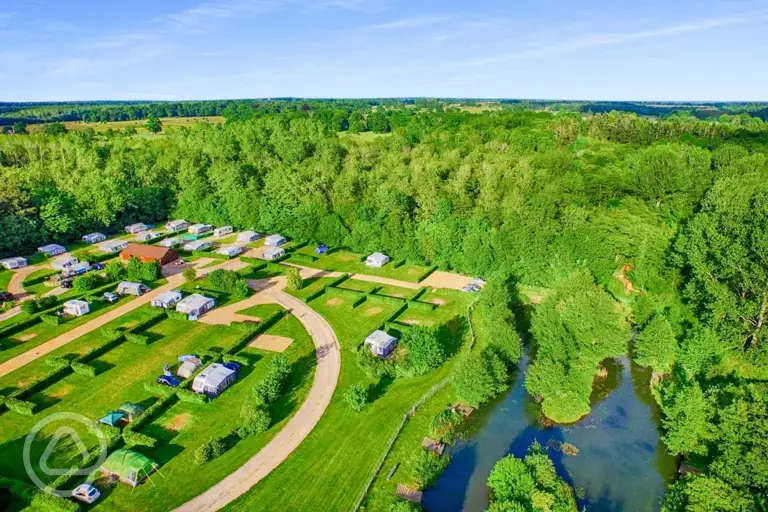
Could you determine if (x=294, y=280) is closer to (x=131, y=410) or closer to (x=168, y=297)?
(x=168, y=297)

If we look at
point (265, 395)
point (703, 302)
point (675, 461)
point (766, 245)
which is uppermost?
point (766, 245)

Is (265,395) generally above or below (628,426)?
above

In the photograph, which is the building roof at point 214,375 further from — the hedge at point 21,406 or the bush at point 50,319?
the bush at point 50,319

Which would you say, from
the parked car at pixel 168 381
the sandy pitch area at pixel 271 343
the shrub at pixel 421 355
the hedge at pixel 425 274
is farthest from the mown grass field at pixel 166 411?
the hedge at pixel 425 274

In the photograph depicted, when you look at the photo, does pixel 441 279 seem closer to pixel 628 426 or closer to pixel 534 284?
pixel 534 284

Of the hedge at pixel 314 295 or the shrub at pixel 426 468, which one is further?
the hedge at pixel 314 295

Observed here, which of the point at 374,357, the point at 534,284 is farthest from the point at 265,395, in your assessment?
the point at 534,284

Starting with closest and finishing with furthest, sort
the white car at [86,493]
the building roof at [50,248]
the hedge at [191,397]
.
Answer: the white car at [86,493] < the hedge at [191,397] < the building roof at [50,248]
